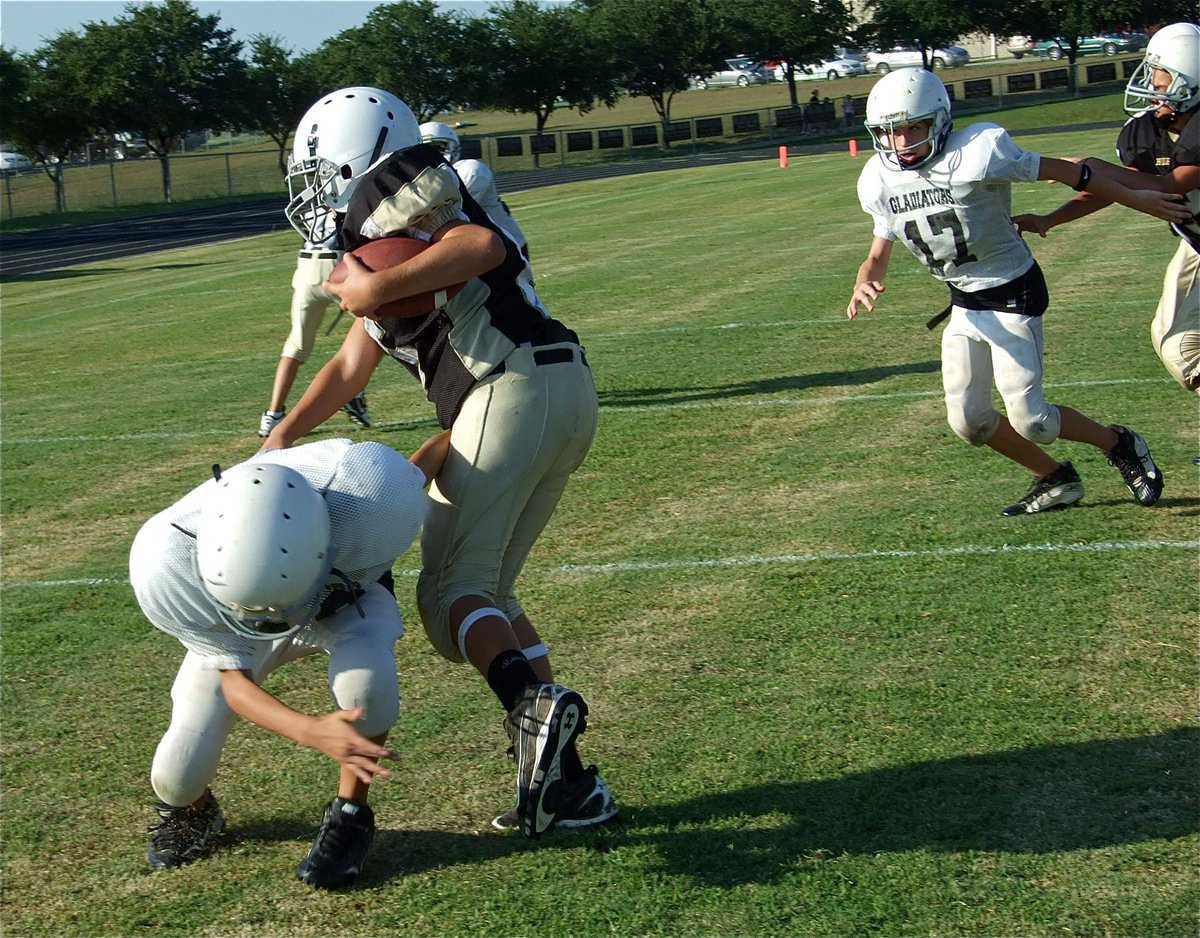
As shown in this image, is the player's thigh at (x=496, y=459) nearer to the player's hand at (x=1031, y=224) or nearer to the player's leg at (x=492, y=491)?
the player's leg at (x=492, y=491)

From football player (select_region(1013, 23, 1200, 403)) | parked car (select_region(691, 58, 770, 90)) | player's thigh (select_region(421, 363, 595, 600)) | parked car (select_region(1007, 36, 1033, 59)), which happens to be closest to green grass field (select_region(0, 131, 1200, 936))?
football player (select_region(1013, 23, 1200, 403))

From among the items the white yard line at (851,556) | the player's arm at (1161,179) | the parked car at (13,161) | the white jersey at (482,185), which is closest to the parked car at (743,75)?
the parked car at (13,161)

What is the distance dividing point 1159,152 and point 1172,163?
9 centimetres

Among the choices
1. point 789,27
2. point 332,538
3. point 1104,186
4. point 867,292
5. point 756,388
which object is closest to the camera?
point 332,538

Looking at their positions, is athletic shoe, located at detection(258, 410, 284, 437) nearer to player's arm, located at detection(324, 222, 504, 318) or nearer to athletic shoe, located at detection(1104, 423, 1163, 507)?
athletic shoe, located at detection(1104, 423, 1163, 507)

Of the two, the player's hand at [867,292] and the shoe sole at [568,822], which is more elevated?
the player's hand at [867,292]

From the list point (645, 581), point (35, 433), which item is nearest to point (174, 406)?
point (35, 433)

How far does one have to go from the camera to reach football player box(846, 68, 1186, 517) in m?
5.81

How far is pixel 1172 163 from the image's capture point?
631 centimetres

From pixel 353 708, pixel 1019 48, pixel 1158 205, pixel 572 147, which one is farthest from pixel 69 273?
pixel 1019 48

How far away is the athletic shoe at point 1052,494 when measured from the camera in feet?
19.7

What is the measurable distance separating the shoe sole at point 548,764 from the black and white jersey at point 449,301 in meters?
0.87

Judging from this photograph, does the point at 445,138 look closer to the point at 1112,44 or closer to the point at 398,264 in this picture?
the point at 398,264

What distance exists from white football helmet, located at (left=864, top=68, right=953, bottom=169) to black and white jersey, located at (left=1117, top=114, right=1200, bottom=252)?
3.44 feet
